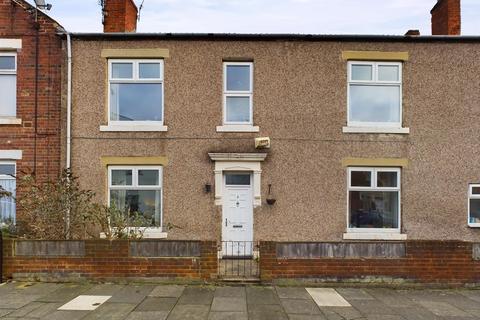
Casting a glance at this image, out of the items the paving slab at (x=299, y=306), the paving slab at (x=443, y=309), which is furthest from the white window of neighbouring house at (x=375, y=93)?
the paving slab at (x=299, y=306)

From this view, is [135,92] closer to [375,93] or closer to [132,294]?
[132,294]

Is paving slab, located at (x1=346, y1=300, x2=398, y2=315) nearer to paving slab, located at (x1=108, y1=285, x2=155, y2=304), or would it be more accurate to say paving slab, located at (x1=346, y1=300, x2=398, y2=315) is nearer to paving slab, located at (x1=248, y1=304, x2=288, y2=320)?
paving slab, located at (x1=248, y1=304, x2=288, y2=320)

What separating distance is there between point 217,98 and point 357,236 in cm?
499

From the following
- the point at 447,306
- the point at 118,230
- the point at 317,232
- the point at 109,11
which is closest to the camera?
the point at 447,306

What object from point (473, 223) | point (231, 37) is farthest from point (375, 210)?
point (231, 37)

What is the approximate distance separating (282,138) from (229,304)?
464 cm

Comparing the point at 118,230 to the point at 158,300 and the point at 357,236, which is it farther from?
the point at 357,236

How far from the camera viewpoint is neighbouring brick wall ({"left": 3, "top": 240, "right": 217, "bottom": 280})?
6836 millimetres

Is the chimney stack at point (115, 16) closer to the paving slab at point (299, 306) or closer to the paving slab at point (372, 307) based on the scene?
the paving slab at point (299, 306)

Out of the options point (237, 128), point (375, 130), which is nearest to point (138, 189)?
point (237, 128)

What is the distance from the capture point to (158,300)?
5.96m

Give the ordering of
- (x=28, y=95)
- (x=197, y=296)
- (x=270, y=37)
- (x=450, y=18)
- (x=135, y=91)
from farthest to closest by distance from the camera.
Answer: (x=450, y=18) < (x=135, y=91) < (x=270, y=37) < (x=28, y=95) < (x=197, y=296)

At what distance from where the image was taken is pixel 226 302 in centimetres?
591

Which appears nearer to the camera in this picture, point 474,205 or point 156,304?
point 156,304
